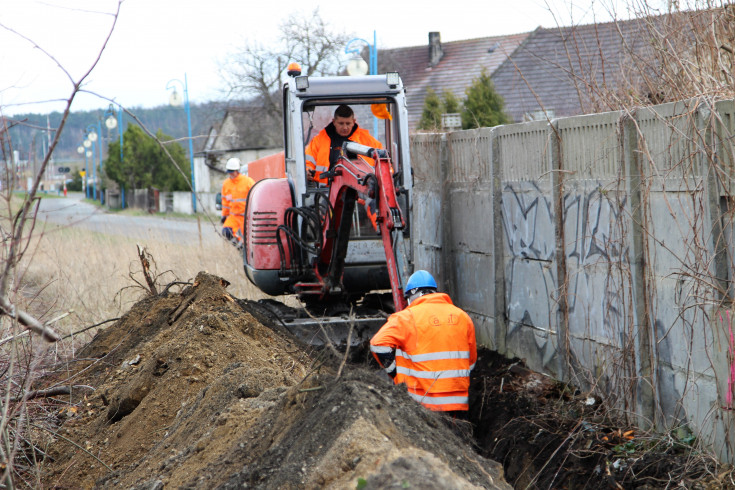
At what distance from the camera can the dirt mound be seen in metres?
3.48

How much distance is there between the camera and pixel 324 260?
8312mm

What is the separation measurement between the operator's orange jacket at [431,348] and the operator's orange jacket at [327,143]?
2.84m

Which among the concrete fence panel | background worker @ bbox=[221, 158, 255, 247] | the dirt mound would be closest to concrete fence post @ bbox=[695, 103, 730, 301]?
the concrete fence panel

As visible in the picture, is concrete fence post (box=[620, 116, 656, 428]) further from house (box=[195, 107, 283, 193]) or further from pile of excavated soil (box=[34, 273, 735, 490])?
house (box=[195, 107, 283, 193])

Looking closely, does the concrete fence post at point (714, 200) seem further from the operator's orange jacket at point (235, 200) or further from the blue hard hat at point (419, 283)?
the operator's orange jacket at point (235, 200)

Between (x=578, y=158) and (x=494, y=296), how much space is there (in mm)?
2067

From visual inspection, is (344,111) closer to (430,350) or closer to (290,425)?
(430,350)

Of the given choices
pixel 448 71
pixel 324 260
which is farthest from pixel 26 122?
pixel 448 71

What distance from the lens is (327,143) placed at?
8438mm

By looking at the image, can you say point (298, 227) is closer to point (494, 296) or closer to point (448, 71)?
point (494, 296)

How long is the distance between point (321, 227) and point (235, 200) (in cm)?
606

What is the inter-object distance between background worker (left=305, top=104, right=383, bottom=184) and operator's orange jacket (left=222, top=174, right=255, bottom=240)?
5.63 metres

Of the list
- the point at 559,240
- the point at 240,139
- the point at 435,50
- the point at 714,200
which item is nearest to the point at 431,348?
the point at 559,240

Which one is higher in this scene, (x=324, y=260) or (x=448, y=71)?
(x=448, y=71)
